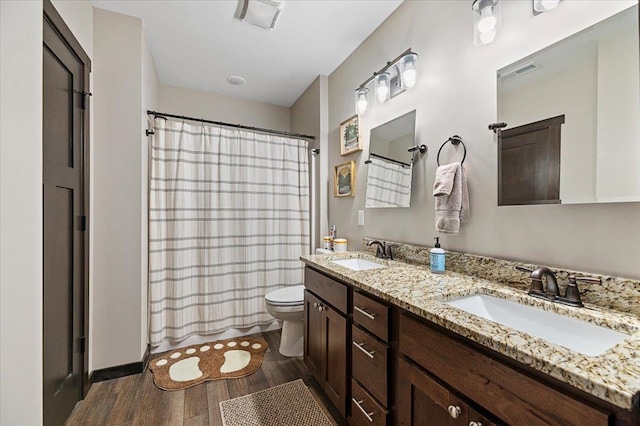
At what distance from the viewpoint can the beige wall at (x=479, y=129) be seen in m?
0.95

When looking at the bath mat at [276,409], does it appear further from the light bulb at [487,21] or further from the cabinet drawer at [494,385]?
the light bulb at [487,21]

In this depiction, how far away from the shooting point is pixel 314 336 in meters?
1.72

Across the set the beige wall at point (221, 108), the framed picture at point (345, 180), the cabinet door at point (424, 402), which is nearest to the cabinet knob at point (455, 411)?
the cabinet door at point (424, 402)

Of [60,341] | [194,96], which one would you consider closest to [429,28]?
[194,96]

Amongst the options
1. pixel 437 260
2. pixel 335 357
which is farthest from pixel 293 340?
pixel 437 260

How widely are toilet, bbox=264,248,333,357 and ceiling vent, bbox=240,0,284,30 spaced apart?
2012 mm

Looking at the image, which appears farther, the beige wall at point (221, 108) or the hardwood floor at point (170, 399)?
→ the beige wall at point (221, 108)

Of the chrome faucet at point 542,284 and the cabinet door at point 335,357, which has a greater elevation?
Answer: the chrome faucet at point 542,284

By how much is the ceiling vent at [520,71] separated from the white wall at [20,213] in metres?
1.87

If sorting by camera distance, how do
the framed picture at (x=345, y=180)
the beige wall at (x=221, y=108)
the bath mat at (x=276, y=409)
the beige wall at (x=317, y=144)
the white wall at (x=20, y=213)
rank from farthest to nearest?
the beige wall at (x=221, y=108) < the beige wall at (x=317, y=144) < the framed picture at (x=345, y=180) < the bath mat at (x=276, y=409) < the white wall at (x=20, y=213)

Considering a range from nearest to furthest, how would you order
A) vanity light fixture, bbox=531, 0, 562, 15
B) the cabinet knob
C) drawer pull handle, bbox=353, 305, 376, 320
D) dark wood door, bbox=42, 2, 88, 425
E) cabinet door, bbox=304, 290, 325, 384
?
the cabinet knob
vanity light fixture, bbox=531, 0, 562, 15
drawer pull handle, bbox=353, 305, 376, 320
dark wood door, bbox=42, 2, 88, 425
cabinet door, bbox=304, 290, 325, 384

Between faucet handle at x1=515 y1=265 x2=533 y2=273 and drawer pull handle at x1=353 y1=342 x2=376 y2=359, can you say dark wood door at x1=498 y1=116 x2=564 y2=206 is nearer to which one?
faucet handle at x1=515 y1=265 x2=533 y2=273

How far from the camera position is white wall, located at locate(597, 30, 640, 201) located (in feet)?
2.80

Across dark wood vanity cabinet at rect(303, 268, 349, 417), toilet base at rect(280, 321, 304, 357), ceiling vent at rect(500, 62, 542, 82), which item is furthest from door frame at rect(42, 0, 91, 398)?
ceiling vent at rect(500, 62, 542, 82)
